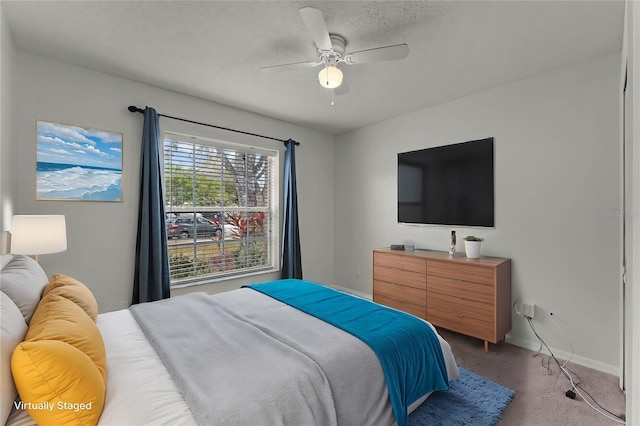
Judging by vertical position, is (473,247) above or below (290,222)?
below

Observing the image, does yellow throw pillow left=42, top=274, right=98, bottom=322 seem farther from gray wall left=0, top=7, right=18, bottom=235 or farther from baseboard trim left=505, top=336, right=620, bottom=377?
baseboard trim left=505, top=336, right=620, bottom=377

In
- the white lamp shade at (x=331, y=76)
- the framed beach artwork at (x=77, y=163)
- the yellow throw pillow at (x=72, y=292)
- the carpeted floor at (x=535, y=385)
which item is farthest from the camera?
the framed beach artwork at (x=77, y=163)

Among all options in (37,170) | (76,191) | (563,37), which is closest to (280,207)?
(76,191)

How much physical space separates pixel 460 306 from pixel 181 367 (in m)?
2.47

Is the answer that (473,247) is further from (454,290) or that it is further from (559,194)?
(559,194)

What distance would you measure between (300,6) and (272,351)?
202 centimetres

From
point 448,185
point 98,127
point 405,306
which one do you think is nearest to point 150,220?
point 98,127

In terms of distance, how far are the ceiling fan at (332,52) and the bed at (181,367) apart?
1.64 metres

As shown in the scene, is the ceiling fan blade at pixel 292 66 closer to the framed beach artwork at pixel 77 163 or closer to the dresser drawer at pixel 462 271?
the framed beach artwork at pixel 77 163

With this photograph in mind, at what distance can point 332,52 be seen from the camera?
2074mm

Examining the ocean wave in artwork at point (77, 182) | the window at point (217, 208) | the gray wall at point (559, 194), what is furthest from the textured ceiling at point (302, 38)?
Result: the ocean wave in artwork at point (77, 182)

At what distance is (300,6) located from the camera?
184 cm

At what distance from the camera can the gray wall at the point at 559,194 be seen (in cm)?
238

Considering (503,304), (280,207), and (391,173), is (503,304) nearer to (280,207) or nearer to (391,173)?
(391,173)
